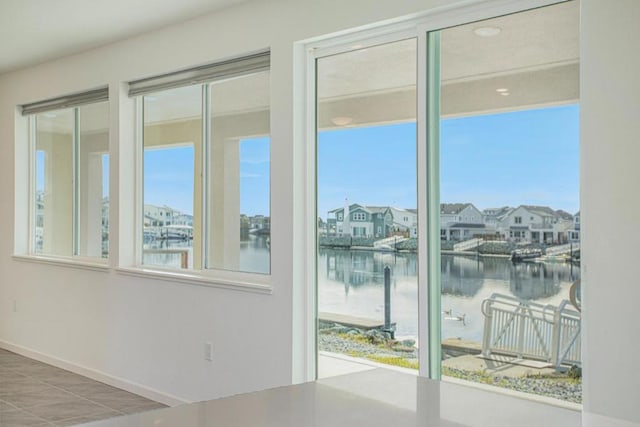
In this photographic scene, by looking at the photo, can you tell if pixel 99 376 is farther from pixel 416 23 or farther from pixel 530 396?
pixel 416 23

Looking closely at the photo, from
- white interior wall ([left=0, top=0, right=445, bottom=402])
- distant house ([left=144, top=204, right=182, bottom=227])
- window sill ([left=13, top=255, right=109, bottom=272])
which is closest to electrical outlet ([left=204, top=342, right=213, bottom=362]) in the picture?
white interior wall ([left=0, top=0, right=445, bottom=402])

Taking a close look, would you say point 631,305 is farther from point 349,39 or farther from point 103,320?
point 103,320

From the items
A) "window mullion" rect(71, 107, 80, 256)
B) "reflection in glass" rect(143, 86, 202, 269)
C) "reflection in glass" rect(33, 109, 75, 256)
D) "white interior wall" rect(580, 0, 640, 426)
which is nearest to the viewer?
"white interior wall" rect(580, 0, 640, 426)

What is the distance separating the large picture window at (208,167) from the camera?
439 cm

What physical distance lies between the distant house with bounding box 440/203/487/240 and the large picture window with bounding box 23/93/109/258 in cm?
333

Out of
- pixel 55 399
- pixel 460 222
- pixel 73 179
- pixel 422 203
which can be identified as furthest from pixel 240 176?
pixel 73 179

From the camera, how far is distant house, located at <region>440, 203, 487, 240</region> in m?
3.24

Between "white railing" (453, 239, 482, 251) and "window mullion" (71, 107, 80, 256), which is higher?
"window mullion" (71, 107, 80, 256)

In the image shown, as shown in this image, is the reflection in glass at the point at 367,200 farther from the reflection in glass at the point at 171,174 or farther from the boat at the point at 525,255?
the reflection in glass at the point at 171,174

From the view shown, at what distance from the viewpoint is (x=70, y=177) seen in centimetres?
622

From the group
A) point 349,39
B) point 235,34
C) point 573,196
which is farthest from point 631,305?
point 235,34

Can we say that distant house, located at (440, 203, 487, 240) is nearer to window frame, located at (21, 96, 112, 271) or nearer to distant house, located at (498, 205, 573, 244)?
distant house, located at (498, 205, 573, 244)

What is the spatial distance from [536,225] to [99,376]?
386 cm

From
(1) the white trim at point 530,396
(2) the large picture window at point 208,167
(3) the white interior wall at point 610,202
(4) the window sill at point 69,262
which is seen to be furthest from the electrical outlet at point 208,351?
(3) the white interior wall at point 610,202
